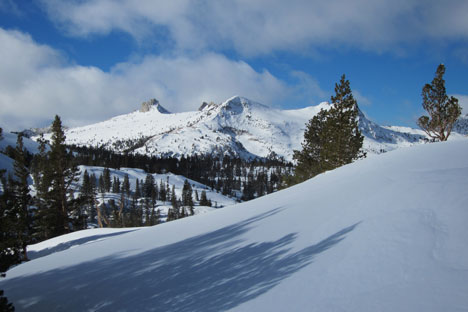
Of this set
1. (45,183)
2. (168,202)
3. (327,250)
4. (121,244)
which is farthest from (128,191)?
(327,250)

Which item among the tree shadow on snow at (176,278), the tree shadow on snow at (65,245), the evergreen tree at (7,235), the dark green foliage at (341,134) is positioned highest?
the dark green foliage at (341,134)

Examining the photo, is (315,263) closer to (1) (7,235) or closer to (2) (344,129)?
(1) (7,235)

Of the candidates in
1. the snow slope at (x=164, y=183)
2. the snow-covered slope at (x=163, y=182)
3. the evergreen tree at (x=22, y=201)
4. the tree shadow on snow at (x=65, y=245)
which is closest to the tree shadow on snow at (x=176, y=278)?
the evergreen tree at (x=22, y=201)

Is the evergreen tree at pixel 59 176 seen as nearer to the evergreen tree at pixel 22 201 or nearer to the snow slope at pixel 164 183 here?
the evergreen tree at pixel 22 201

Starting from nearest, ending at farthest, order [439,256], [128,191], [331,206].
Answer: [439,256] → [331,206] → [128,191]

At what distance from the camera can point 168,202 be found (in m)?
121

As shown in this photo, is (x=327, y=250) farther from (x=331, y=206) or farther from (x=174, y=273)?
(x=174, y=273)

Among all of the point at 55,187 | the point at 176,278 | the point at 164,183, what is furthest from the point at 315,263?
the point at 164,183

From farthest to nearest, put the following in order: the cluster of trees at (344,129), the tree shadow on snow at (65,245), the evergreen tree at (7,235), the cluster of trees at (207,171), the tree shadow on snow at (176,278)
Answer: the cluster of trees at (207,171) < the cluster of trees at (344,129) < the tree shadow on snow at (65,245) < the evergreen tree at (7,235) < the tree shadow on snow at (176,278)

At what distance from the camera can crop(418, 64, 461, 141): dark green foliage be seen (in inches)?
855

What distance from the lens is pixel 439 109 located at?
22.4 m

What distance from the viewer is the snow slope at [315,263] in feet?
11.9

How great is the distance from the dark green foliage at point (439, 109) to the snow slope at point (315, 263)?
16.6 metres

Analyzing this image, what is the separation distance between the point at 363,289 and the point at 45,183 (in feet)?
94.0
